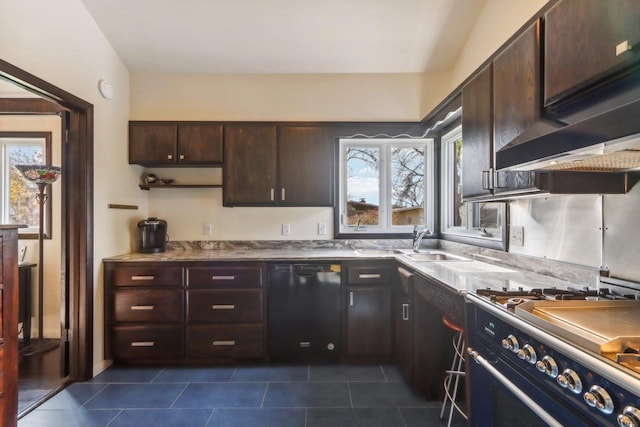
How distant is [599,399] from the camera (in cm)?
73

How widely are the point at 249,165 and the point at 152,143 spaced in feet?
3.04

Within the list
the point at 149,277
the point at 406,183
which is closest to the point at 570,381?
the point at 406,183

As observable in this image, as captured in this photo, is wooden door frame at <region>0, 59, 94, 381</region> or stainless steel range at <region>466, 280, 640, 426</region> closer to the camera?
stainless steel range at <region>466, 280, 640, 426</region>

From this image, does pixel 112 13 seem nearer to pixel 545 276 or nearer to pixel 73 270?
pixel 73 270

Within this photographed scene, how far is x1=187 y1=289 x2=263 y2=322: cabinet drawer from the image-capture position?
2.54 metres

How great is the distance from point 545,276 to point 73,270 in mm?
3185

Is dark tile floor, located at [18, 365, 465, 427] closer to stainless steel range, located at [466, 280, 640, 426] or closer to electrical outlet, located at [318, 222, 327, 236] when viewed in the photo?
stainless steel range, located at [466, 280, 640, 426]

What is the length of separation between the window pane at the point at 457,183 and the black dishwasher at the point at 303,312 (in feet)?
4.22

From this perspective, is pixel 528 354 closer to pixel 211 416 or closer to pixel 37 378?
pixel 211 416

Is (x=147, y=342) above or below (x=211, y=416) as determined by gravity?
above

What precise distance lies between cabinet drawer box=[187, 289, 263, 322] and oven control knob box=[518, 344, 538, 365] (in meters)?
1.96

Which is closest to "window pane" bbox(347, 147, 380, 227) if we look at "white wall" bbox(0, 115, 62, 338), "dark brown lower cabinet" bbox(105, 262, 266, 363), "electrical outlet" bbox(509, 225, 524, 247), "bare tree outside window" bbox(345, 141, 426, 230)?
"bare tree outside window" bbox(345, 141, 426, 230)

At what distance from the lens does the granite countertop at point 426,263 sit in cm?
154

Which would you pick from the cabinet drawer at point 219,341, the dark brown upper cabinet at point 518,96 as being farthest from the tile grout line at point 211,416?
the dark brown upper cabinet at point 518,96
